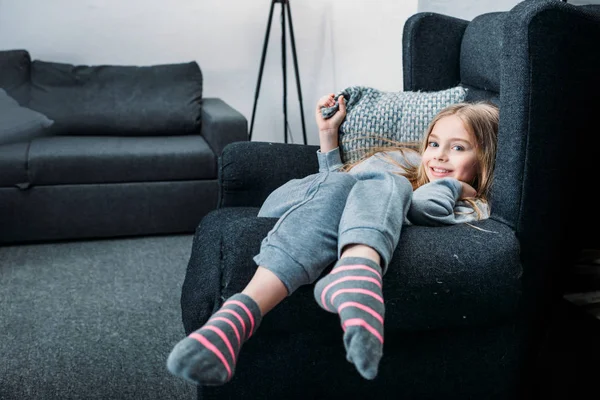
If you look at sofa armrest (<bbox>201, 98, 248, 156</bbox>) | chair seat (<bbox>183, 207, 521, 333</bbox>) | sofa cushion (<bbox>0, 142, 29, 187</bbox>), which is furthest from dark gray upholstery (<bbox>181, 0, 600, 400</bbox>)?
sofa cushion (<bbox>0, 142, 29, 187</bbox>)

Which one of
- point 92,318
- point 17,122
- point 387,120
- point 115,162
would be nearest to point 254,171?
point 387,120

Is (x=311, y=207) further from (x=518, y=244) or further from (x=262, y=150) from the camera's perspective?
(x=262, y=150)

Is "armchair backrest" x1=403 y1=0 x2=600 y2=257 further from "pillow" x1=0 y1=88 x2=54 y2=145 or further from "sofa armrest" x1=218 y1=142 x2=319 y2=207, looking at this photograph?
"pillow" x1=0 y1=88 x2=54 y2=145

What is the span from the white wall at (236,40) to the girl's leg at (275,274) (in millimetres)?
2173

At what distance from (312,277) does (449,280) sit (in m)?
0.27

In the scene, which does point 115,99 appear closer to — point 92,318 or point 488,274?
point 92,318

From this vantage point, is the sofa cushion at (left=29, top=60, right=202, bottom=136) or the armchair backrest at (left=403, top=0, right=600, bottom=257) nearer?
the armchair backrest at (left=403, top=0, right=600, bottom=257)

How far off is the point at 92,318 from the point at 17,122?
1256 mm

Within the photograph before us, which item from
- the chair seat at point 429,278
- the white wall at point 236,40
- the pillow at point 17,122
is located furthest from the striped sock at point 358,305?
the white wall at point 236,40

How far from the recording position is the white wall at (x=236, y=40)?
10.8 feet

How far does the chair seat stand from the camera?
1.11 m

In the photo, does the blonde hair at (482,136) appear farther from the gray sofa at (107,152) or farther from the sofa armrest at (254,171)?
the gray sofa at (107,152)

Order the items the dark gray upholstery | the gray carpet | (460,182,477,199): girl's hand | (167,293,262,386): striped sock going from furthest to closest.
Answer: the gray carpet → (460,182,477,199): girl's hand → the dark gray upholstery → (167,293,262,386): striped sock

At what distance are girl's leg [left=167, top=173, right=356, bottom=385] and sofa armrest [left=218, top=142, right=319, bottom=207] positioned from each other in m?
0.43
